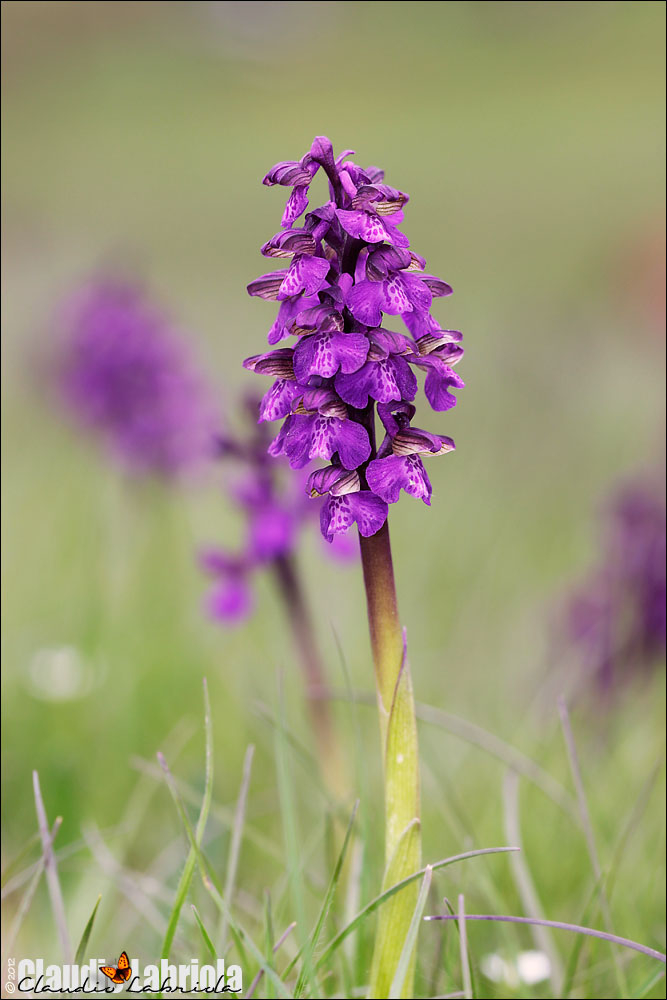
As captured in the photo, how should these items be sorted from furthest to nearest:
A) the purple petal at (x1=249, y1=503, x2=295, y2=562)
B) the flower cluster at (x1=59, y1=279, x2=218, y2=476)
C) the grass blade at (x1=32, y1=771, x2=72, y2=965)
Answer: the flower cluster at (x1=59, y1=279, x2=218, y2=476) → the purple petal at (x1=249, y1=503, x2=295, y2=562) → the grass blade at (x1=32, y1=771, x2=72, y2=965)

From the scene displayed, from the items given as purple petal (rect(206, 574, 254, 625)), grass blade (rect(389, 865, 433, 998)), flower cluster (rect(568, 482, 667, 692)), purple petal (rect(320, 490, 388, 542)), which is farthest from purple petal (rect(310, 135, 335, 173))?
flower cluster (rect(568, 482, 667, 692))

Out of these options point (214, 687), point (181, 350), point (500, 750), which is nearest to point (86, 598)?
point (214, 687)

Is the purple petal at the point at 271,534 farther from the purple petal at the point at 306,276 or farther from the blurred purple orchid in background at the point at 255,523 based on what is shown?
the purple petal at the point at 306,276

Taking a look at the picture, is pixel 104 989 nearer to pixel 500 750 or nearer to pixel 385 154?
pixel 500 750

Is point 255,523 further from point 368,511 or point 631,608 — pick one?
point 631,608

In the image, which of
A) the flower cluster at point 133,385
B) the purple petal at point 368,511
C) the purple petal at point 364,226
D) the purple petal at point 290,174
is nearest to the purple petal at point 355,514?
the purple petal at point 368,511

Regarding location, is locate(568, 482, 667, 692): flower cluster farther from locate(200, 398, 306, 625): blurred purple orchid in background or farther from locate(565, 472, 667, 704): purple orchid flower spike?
locate(200, 398, 306, 625): blurred purple orchid in background
